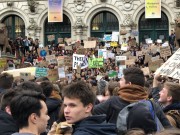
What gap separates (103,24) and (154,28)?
4.04m

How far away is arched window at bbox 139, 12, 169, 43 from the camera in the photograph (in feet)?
119

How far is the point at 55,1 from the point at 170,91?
3229 cm

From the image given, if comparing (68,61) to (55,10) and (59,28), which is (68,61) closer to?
(55,10)

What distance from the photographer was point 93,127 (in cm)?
446

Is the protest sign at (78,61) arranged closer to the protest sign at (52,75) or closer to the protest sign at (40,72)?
the protest sign at (52,75)

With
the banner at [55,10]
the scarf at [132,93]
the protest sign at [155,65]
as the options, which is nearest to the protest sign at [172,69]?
the scarf at [132,93]

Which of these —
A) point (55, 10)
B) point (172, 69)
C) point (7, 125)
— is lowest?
point (7, 125)

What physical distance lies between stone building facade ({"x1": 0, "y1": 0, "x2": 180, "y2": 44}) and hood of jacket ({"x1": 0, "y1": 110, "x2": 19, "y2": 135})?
30.8 m

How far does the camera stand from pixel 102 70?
65.1 ft

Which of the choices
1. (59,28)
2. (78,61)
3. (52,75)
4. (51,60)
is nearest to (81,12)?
(59,28)

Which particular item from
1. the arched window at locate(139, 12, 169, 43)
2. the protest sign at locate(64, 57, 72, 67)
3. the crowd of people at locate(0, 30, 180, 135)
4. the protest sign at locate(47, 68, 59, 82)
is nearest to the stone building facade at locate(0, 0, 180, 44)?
the arched window at locate(139, 12, 169, 43)

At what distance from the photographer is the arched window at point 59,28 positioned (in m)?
38.5

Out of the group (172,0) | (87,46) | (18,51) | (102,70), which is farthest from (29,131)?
(172,0)

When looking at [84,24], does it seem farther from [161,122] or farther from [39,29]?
[161,122]
